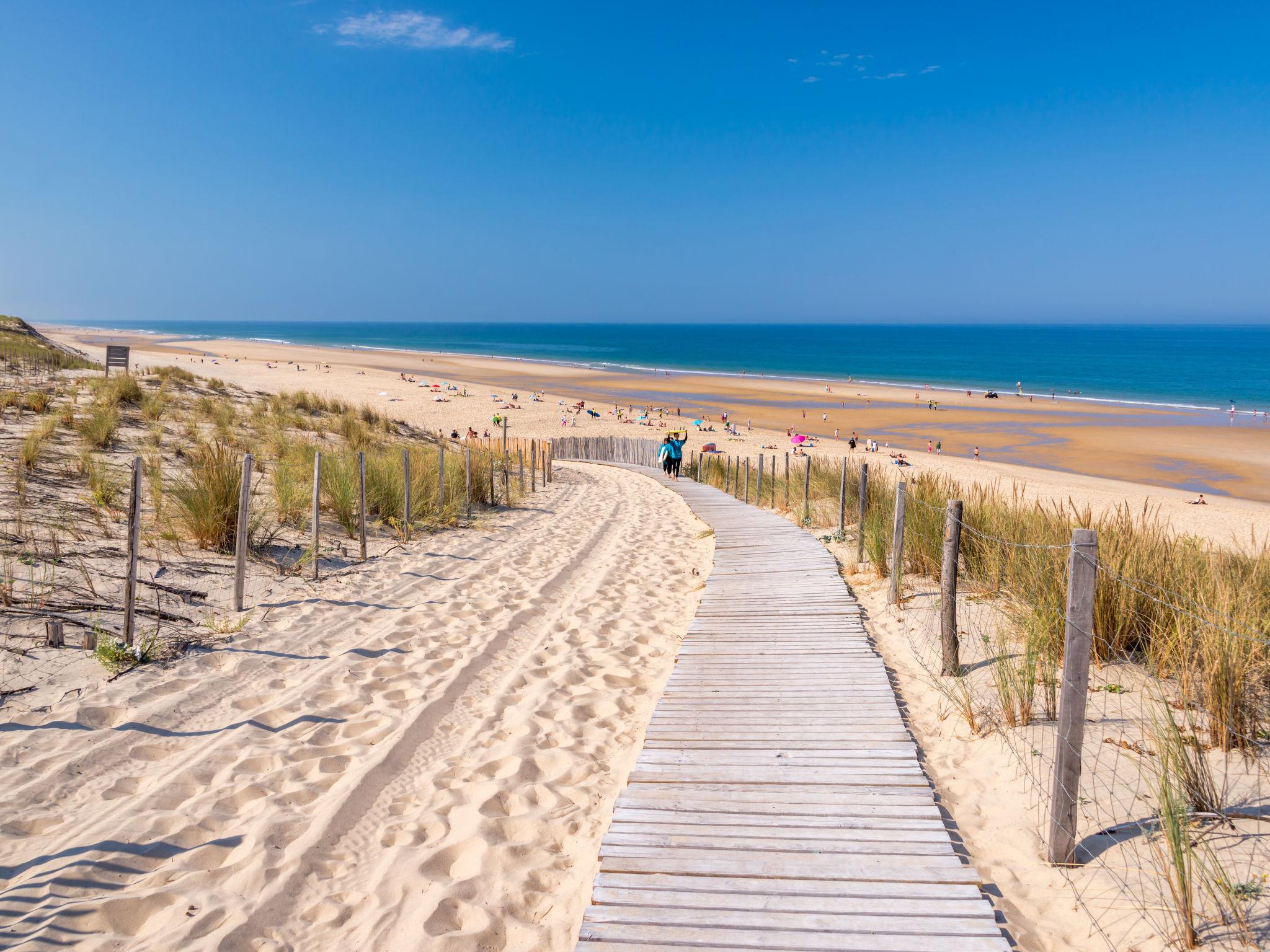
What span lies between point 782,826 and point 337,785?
2.21 metres

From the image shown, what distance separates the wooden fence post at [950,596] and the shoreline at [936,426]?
17.3ft

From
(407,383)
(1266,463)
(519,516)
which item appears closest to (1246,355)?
(1266,463)

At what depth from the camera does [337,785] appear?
3.80 m

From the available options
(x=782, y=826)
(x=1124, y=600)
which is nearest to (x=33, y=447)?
(x=782, y=826)

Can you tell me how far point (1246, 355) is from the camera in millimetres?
92625

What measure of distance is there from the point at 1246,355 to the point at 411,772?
118159mm

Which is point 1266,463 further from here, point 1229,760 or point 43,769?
point 43,769

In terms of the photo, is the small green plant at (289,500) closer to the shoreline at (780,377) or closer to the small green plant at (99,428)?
the small green plant at (99,428)

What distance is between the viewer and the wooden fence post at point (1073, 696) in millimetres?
3084

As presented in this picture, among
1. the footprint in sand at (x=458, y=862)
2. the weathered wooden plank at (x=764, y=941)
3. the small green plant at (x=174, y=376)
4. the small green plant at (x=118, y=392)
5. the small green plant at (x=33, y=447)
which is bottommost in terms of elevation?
the footprint in sand at (x=458, y=862)

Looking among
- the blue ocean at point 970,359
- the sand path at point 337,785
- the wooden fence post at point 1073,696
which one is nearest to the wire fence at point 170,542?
the sand path at point 337,785

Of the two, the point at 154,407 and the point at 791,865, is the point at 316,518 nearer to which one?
the point at 791,865

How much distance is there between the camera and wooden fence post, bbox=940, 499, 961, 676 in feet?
16.9

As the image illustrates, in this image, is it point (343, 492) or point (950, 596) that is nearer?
point (950, 596)
